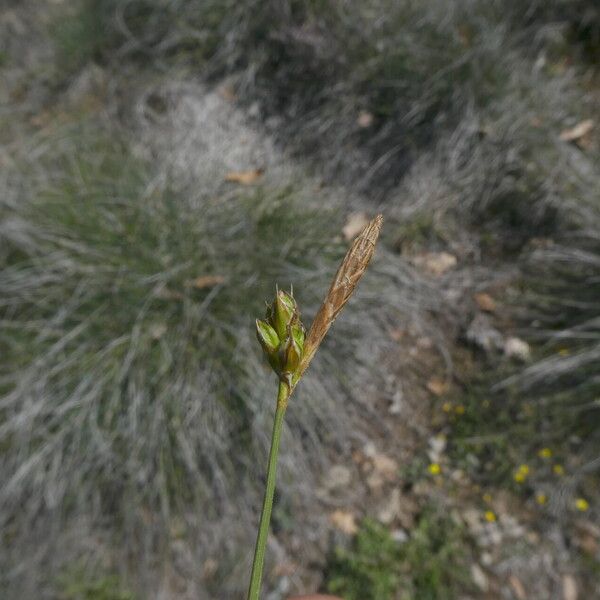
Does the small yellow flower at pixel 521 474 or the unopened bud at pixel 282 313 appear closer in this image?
the unopened bud at pixel 282 313

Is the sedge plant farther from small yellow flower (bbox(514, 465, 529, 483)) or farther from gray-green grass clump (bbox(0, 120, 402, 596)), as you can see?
small yellow flower (bbox(514, 465, 529, 483))

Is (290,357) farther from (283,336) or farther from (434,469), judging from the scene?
(434,469)

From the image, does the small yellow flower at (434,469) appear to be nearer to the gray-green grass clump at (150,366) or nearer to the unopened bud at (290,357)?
the gray-green grass clump at (150,366)

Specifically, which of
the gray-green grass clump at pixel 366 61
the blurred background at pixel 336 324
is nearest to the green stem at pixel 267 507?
the blurred background at pixel 336 324

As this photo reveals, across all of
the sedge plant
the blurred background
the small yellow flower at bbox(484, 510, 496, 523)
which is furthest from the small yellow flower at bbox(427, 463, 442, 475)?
the sedge plant

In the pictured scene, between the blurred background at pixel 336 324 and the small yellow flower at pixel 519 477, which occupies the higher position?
the blurred background at pixel 336 324

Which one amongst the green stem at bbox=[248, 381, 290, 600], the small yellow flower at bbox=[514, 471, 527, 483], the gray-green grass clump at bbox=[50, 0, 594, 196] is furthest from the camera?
the gray-green grass clump at bbox=[50, 0, 594, 196]

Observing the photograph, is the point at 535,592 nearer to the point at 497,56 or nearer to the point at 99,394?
the point at 99,394
